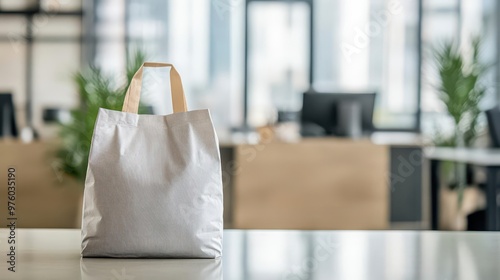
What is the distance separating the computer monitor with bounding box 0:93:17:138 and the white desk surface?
2.89m

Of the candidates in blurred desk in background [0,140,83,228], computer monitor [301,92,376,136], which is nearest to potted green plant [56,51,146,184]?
blurred desk in background [0,140,83,228]

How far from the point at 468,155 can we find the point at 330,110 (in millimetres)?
869

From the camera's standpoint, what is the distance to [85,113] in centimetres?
456

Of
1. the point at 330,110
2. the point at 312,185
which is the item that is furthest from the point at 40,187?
the point at 330,110

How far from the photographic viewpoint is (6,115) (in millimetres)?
5164

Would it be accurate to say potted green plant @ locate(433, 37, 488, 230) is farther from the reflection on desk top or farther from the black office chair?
the reflection on desk top

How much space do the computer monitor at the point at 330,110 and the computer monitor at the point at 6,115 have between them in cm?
197

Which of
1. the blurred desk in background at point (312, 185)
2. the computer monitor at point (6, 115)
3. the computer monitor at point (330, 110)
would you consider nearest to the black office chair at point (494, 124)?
the computer monitor at point (330, 110)

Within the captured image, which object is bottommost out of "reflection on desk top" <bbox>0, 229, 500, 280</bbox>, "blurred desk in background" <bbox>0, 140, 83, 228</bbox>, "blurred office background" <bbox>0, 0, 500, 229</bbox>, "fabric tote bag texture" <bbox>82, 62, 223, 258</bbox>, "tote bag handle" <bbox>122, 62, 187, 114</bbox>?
"blurred desk in background" <bbox>0, 140, 83, 228</bbox>

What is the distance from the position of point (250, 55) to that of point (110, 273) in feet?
23.4

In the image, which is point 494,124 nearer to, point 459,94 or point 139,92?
point 459,94

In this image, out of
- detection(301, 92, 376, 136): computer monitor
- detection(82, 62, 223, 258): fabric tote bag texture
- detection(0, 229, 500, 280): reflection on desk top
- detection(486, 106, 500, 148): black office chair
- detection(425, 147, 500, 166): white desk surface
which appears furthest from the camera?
detection(486, 106, 500, 148): black office chair

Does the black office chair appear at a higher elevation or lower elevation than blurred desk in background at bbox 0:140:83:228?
higher

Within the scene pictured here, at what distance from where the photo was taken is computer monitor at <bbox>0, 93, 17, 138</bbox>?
513 centimetres
